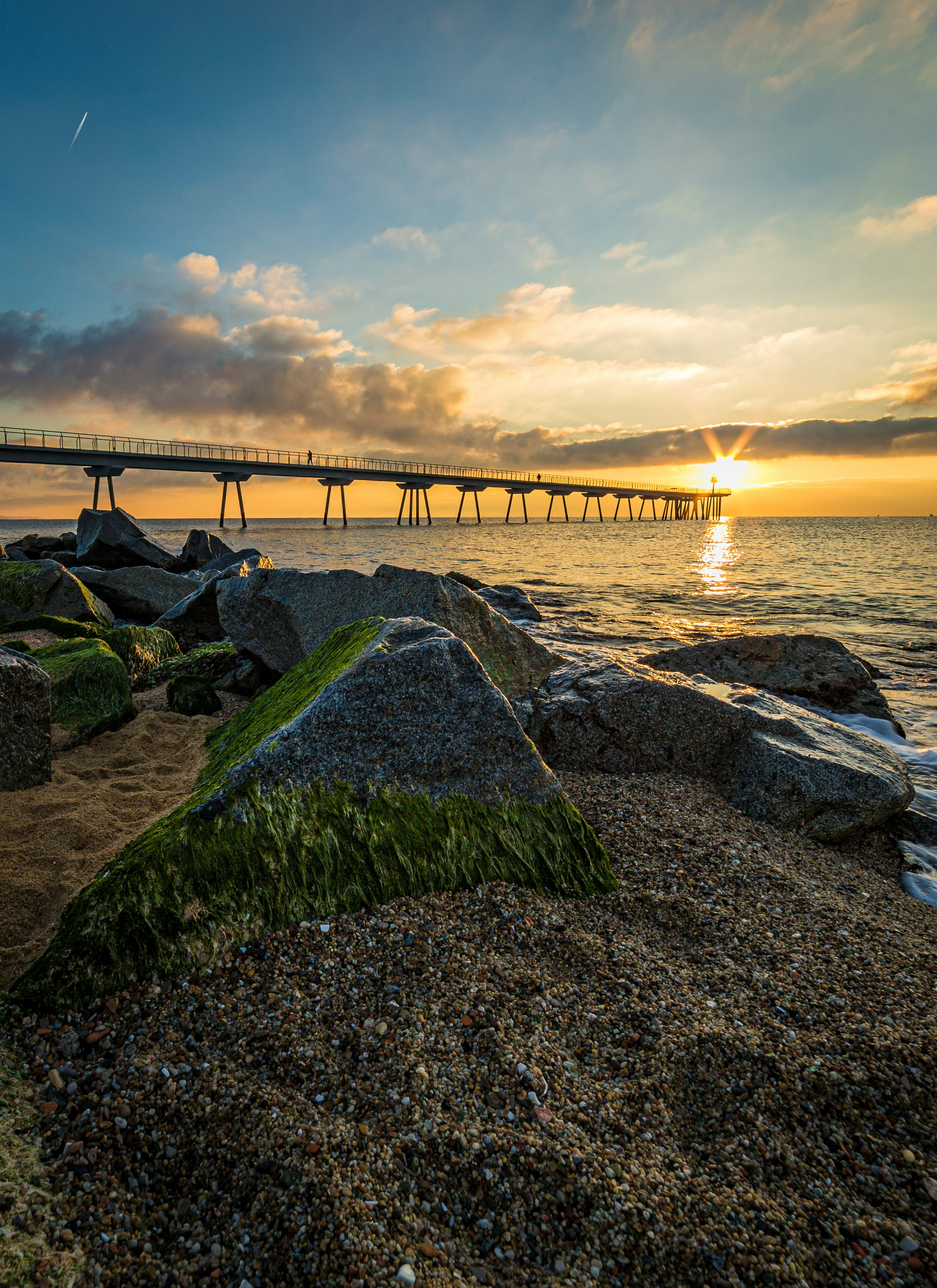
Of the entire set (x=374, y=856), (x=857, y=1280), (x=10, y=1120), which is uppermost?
(x=374, y=856)

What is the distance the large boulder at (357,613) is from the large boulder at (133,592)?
7187 millimetres

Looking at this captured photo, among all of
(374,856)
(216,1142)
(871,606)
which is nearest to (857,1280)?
(216,1142)

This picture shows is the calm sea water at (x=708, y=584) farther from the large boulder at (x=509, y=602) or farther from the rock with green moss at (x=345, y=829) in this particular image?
the rock with green moss at (x=345, y=829)

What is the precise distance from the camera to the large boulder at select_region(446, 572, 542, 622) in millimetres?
14320

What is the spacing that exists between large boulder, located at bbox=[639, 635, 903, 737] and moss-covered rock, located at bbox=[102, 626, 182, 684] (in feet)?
20.5

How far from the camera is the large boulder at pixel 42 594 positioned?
9.95 meters

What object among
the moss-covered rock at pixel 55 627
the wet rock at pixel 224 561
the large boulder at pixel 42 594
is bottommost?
the moss-covered rock at pixel 55 627

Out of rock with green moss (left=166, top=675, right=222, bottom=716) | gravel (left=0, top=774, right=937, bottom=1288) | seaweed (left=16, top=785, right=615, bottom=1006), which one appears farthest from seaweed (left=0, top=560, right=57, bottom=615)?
gravel (left=0, top=774, right=937, bottom=1288)

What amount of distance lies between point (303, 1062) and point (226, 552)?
2124cm

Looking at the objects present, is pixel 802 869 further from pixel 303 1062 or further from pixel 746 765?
pixel 303 1062

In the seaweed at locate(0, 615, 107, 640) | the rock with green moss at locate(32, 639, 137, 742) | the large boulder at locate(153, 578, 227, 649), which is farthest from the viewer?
the large boulder at locate(153, 578, 227, 649)

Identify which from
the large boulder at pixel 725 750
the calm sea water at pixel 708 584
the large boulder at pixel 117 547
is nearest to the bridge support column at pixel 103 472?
the calm sea water at pixel 708 584

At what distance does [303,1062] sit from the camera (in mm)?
2178

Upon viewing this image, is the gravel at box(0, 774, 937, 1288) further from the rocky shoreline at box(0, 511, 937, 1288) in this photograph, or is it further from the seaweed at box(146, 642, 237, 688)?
the seaweed at box(146, 642, 237, 688)
